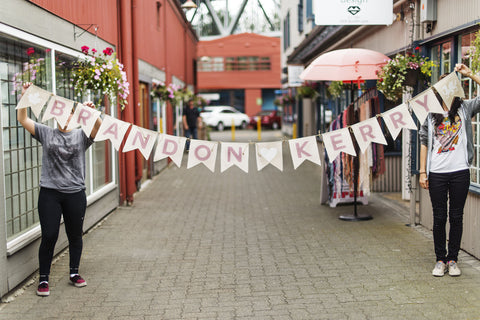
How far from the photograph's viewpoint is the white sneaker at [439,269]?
5527 millimetres

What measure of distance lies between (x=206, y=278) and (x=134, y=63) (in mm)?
6017

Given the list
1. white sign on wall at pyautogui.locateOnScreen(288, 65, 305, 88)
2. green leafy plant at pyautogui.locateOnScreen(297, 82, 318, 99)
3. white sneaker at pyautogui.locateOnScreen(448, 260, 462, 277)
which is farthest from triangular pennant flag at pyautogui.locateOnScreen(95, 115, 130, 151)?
white sign on wall at pyautogui.locateOnScreen(288, 65, 305, 88)

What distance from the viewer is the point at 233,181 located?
13.5m

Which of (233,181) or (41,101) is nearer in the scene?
(41,101)

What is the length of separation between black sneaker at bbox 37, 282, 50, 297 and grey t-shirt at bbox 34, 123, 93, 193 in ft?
2.85

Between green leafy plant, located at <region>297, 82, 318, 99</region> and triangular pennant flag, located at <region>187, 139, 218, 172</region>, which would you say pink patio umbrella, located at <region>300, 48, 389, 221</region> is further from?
green leafy plant, located at <region>297, 82, 318, 99</region>

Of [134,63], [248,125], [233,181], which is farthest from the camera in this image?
[248,125]

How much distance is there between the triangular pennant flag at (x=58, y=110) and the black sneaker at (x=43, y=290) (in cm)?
143

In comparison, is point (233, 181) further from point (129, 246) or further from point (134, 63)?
point (129, 246)

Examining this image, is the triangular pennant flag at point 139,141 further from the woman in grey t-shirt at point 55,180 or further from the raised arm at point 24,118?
the raised arm at point 24,118

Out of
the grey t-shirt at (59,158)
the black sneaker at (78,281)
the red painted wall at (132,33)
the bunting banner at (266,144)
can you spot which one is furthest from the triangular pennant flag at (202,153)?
the red painted wall at (132,33)

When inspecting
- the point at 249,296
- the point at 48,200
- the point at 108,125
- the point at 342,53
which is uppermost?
the point at 342,53

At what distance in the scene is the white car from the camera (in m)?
39.1

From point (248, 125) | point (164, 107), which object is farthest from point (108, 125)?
point (248, 125)
